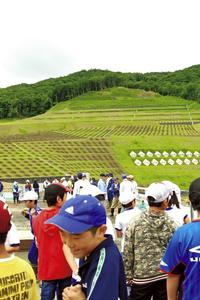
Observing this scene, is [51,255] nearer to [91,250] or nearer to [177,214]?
[177,214]

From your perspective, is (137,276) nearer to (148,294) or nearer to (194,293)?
(148,294)

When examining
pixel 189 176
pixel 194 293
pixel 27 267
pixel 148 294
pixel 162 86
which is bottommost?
pixel 189 176

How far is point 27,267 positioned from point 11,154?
164 feet

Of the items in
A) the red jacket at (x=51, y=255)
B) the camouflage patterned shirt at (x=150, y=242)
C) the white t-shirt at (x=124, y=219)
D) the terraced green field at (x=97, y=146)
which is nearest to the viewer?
the camouflage patterned shirt at (x=150, y=242)

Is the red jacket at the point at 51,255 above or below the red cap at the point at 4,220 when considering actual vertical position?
below

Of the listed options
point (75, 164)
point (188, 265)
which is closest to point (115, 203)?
point (188, 265)

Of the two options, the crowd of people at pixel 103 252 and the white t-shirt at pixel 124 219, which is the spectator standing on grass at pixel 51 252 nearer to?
the crowd of people at pixel 103 252

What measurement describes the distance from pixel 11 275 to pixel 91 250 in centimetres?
51

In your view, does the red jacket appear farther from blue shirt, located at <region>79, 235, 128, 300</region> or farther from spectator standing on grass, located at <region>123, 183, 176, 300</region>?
blue shirt, located at <region>79, 235, 128, 300</region>

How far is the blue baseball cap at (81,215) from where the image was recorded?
2355 millimetres

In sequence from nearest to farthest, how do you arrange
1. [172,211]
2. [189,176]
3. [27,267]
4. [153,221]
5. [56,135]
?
[27,267]
[153,221]
[172,211]
[189,176]
[56,135]

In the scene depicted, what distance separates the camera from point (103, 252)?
7.75ft

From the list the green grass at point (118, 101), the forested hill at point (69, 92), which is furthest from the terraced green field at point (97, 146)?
the forested hill at point (69, 92)

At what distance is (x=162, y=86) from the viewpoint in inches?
6934
